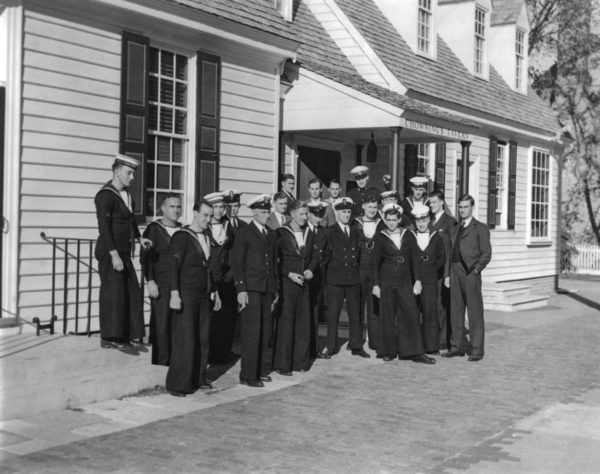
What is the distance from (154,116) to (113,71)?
913 mm

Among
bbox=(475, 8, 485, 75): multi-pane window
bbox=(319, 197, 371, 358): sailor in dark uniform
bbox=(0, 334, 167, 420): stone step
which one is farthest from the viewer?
bbox=(475, 8, 485, 75): multi-pane window

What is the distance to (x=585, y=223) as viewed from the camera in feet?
105

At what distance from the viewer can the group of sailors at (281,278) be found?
26.6 feet

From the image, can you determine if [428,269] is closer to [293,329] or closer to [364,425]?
[293,329]

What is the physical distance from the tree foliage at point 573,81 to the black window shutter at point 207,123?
21049 mm

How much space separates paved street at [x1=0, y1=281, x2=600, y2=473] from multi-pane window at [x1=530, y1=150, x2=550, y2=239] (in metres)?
12.9

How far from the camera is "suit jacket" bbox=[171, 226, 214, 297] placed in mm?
8070

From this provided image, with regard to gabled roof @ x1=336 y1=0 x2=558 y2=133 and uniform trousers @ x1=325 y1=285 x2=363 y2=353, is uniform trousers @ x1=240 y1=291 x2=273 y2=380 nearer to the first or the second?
uniform trousers @ x1=325 y1=285 x2=363 y2=353

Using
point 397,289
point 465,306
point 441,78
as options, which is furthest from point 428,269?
point 441,78

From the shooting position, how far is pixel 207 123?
1146 centimetres

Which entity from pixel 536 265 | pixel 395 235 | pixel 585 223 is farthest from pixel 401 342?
pixel 585 223

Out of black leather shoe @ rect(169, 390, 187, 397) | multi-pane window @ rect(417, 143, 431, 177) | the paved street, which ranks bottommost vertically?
the paved street

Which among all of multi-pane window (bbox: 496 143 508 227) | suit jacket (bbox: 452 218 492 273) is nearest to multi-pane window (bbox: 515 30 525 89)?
multi-pane window (bbox: 496 143 508 227)

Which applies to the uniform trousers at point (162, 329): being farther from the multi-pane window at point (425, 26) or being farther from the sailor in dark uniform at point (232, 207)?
the multi-pane window at point (425, 26)
